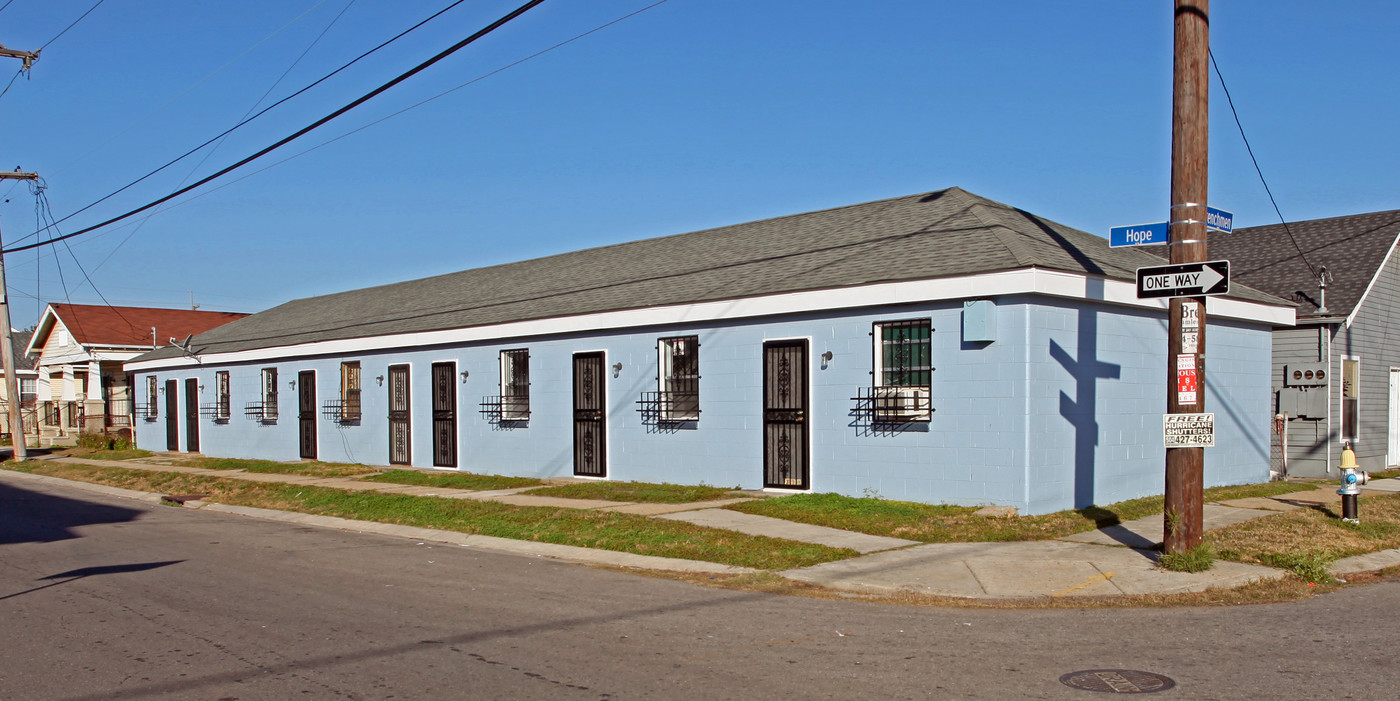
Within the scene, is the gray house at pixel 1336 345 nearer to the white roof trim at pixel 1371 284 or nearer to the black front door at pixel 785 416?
the white roof trim at pixel 1371 284

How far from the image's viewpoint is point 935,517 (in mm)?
13250

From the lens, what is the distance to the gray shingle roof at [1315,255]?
2073cm

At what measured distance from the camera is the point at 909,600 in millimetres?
9164

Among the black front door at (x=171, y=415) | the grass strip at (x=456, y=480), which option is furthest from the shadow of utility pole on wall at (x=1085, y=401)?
the black front door at (x=171, y=415)

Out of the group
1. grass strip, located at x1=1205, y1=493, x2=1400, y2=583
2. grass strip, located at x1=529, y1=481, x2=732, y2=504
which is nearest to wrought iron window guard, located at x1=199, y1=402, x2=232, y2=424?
grass strip, located at x1=529, y1=481, x2=732, y2=504

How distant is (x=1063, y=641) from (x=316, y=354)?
76.8 ft

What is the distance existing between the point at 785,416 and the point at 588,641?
9.20 meters

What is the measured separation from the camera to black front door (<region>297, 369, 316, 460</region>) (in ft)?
90.5

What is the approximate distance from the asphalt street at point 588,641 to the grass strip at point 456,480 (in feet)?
27.6

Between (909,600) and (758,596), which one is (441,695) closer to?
(758,596)

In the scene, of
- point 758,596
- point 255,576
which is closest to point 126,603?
point 255,576

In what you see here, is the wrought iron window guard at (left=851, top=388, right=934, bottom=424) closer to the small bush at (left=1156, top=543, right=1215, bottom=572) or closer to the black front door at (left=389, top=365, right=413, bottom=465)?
the small bush at (left=1156, top=543, right=1215, bottom=572)

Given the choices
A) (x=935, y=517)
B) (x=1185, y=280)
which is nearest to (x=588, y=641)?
(x=1185, y=280)

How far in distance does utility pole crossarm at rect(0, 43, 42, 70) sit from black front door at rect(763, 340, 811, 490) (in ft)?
76.1
